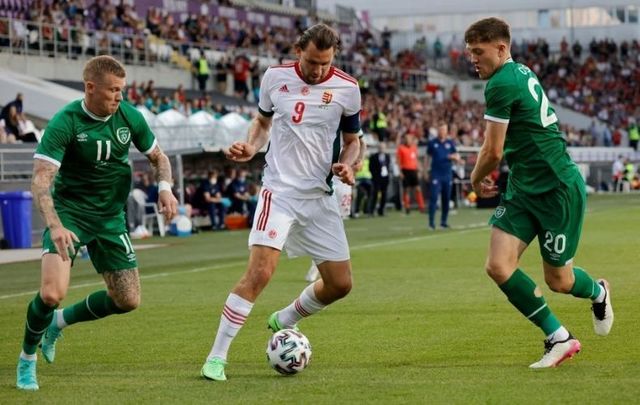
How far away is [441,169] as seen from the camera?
29266 mm

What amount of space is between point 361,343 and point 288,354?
1745 mm

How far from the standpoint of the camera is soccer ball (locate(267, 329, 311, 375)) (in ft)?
30.6

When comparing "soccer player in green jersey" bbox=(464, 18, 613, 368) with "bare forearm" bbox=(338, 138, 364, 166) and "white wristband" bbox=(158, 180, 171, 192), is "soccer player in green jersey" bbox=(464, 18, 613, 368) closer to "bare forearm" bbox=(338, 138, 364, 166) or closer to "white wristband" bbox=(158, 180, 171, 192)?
"bare forearm" bbox=(338, 138, 364, 166)

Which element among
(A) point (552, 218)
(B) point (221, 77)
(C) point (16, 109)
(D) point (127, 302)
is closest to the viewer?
(A) point (552, 218)

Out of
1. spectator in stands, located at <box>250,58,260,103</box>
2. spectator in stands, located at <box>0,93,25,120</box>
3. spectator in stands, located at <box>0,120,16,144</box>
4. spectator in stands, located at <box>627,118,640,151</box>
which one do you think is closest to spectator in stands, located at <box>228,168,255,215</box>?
spectator in stands, located at <box>0,93,25,120</box>

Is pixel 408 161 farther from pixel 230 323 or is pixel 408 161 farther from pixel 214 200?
pixel 230 323

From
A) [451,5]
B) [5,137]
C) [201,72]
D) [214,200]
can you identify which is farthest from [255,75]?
Result: [451,5]

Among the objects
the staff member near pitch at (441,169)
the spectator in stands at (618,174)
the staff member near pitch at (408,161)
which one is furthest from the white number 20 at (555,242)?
the spectator in stands at (618,174)

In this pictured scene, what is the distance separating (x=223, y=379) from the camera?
905 centimetres

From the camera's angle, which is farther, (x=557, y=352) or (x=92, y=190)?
(x=92, y=190)

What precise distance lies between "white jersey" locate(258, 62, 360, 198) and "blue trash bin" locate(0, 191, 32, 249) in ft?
53.9

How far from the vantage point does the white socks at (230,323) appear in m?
9.16

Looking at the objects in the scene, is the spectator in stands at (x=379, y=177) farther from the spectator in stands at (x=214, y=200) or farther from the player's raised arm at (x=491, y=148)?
the player's raised arm at (x=491, y=148)

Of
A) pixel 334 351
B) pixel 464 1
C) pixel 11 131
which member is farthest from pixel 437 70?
pixel 334 351
